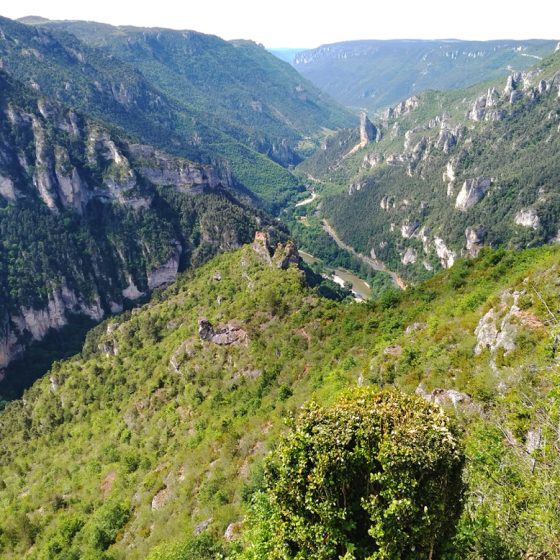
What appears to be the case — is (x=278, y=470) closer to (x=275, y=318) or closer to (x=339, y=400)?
(x=339, y=400)

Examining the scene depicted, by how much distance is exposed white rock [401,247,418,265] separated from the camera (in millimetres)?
194625

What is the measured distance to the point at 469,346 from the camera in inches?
1260

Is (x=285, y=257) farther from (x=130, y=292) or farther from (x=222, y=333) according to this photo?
(x=130, y=292)

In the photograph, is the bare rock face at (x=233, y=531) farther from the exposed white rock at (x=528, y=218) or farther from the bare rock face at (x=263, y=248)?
the exposed white rock at (x=528, y=218)

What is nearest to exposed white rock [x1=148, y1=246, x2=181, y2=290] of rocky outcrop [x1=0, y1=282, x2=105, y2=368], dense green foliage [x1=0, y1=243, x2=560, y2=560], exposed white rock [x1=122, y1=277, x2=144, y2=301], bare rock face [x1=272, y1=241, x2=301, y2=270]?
exposed white rock [x1=122, y1=277, x2=144, y2=301]

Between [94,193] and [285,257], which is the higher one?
[94,193]

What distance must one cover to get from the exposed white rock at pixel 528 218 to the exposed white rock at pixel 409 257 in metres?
39.7

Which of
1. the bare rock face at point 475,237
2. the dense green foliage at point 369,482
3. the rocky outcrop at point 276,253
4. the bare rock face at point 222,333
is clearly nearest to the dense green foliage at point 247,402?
the bare rock face at point 222,333

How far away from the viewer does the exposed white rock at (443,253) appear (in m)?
176

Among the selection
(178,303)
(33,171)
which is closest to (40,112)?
(33,171)

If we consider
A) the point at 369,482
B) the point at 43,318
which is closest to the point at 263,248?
the point at 369,482

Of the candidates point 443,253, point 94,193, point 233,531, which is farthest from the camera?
point 443,253

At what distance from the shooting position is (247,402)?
52719 mm

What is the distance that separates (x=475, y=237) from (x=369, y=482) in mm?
171659
